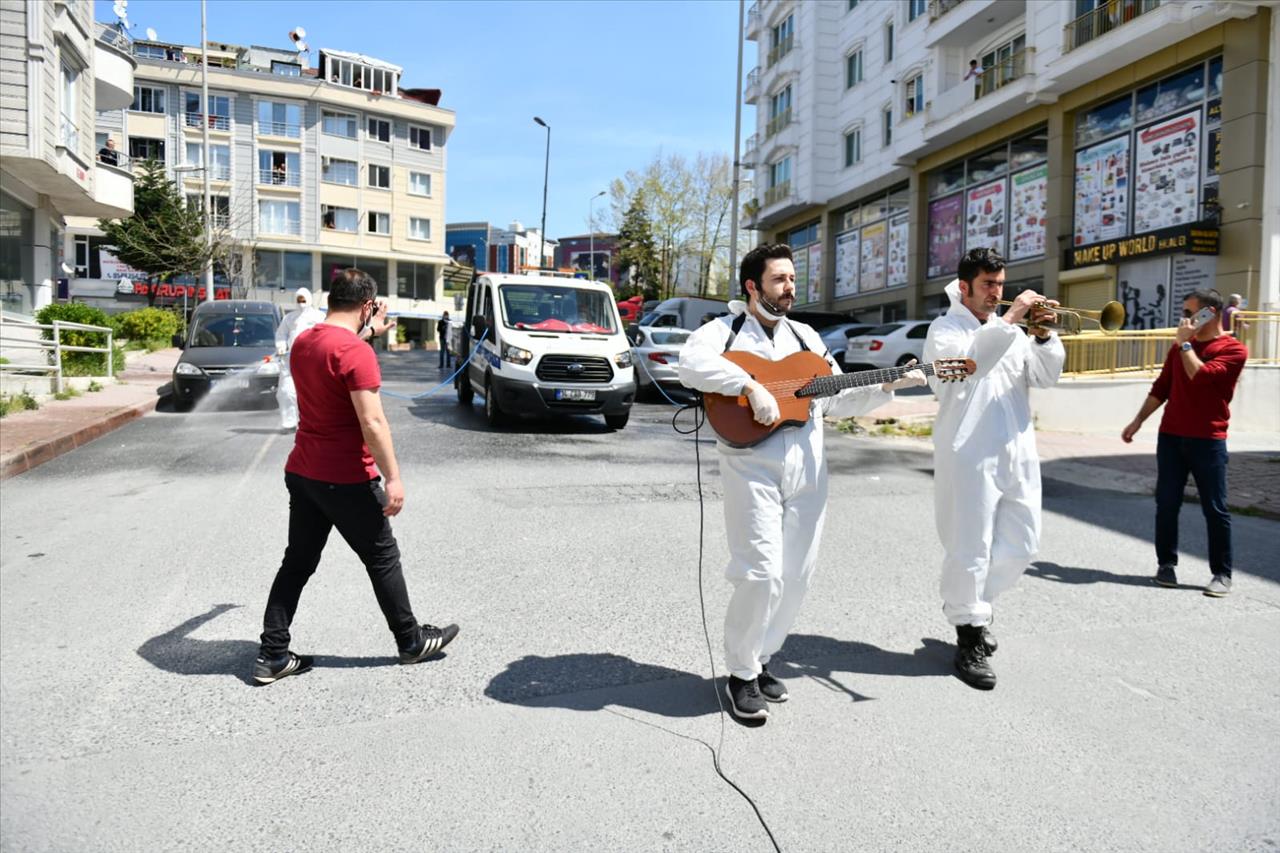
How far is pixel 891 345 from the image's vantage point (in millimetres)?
21984

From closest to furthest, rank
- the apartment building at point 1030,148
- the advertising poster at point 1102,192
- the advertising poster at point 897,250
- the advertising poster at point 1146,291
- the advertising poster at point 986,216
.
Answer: the apartment building at point 1030,148, the advertising poster at point 1146,291, the advertising poster at point 1102,192, the advertising poster at point 986,216, the advertising poster at point 897,250

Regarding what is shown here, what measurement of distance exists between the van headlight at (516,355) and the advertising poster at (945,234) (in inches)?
726

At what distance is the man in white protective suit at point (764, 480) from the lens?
376 centimetres

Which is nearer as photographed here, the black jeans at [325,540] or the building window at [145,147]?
the black jeans at [325,540]

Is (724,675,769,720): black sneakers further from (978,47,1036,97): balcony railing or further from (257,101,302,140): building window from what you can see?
(257,101,302,140): building window

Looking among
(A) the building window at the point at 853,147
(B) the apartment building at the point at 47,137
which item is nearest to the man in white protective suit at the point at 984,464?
(B) the apartment building at the point at 47,137

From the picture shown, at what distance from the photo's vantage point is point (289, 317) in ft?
40.8

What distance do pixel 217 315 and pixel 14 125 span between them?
24.4ft

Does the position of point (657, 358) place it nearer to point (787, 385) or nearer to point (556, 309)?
point (556, 309)

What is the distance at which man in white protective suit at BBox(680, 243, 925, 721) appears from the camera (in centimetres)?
376

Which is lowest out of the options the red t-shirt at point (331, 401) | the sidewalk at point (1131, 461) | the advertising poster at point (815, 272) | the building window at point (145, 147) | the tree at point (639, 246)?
the sidewalk at point (1131, 461)

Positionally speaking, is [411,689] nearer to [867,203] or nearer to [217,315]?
[217,315]

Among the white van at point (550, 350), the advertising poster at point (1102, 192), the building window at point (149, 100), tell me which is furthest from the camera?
the building window at point (149, 100)

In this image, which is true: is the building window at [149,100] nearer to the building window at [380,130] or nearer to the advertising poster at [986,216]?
the building window at [380,130]
